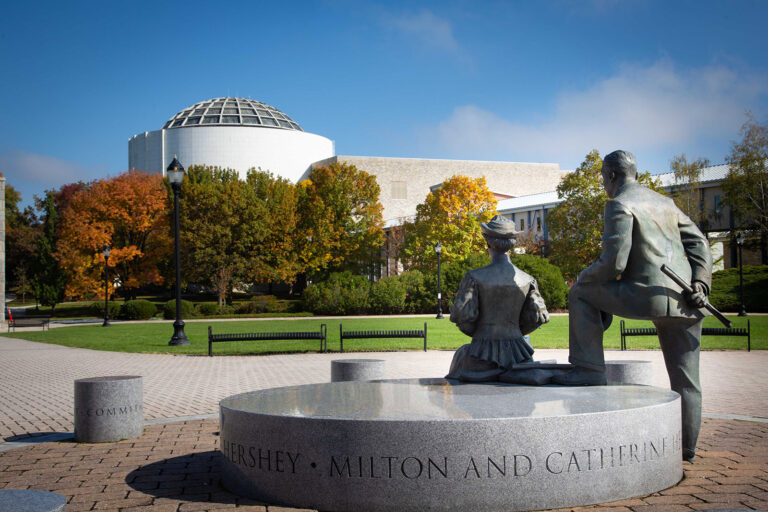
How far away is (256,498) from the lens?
526cm

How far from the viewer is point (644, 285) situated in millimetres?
5867

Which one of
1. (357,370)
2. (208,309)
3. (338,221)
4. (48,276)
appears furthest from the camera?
(338,221)

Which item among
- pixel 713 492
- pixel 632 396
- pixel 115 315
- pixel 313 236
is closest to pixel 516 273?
pixel 632 396

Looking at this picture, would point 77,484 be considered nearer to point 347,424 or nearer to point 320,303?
point 347,424

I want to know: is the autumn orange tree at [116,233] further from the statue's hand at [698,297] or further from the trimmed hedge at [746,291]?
the statue's hand at [698,297]

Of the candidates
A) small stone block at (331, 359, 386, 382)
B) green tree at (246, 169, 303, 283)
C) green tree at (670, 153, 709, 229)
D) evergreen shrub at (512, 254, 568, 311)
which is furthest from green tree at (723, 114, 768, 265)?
small stone block at (331, 359, 386, 382)

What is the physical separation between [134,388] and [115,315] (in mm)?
34315

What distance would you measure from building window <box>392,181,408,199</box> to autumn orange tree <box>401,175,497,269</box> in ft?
91.0

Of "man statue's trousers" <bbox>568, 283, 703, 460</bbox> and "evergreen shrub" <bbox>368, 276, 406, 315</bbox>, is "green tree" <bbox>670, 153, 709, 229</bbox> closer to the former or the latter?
"evergreen shrub" <bbox>368, 276, 406, 315</bbox>

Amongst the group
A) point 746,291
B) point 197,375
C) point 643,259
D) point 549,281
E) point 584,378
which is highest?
point 643,259

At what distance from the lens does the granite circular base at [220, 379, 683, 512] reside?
474cm

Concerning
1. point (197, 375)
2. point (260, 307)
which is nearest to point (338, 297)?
point (260, 307)

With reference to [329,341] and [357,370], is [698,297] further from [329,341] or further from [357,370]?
[329,341]

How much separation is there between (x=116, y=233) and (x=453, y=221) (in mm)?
21405
